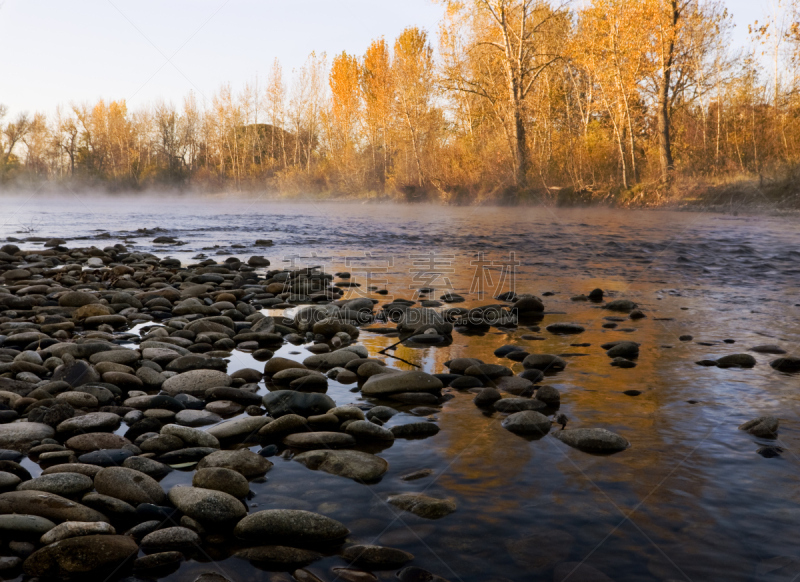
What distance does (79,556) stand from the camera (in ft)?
6.48

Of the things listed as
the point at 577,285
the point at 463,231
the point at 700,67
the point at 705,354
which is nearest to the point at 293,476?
the point at 705,354

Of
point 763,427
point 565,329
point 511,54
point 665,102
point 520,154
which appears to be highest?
point 511,54

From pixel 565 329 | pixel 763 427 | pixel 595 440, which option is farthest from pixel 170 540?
pixel 565 329

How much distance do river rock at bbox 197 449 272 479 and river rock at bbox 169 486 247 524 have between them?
279 millimetres

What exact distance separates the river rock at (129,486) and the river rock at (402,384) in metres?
1.59

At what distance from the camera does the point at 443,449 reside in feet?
9.81

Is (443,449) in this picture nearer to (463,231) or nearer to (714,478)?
(714,478)

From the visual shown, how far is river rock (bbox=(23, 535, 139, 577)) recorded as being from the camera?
194 cm

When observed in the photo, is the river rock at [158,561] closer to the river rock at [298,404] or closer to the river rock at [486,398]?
the river rock at [298,404]

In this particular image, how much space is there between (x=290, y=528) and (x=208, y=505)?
0.36 m

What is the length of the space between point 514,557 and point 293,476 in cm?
108

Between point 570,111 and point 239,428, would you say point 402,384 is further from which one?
point 570,111

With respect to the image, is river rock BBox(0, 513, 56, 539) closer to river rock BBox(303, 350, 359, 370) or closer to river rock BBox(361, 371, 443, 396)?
river rock BBox(361, 371, 443, 396)

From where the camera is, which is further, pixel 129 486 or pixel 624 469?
pixel 624 469
